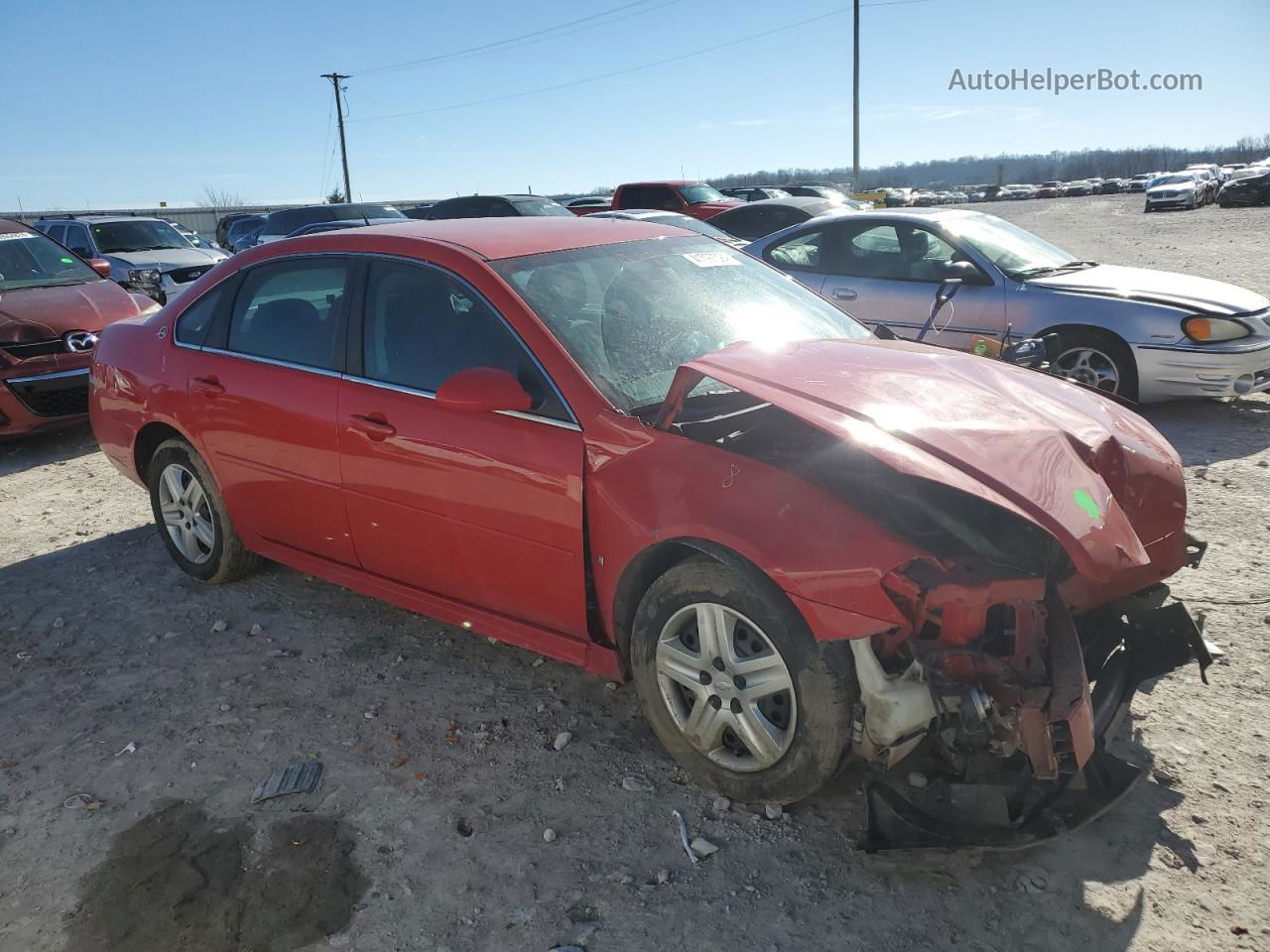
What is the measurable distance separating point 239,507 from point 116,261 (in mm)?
11537

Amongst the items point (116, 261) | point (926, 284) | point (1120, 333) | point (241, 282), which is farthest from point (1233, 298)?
point (116, 261)

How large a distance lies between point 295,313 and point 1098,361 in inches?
218

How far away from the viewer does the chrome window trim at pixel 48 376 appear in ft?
23.7

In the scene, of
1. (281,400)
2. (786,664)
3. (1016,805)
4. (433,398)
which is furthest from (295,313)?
(1016,805)

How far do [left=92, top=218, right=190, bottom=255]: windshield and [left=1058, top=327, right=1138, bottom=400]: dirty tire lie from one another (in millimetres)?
13326

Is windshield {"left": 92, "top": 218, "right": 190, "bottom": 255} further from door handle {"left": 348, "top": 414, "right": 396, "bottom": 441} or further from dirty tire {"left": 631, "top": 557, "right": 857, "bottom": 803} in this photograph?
dirty tire {"left": 631, "top": 557, "right": 857, "bottom": 803}

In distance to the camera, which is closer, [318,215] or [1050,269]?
[1050,269]

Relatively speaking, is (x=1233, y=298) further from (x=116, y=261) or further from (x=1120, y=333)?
(x=116, y=261)

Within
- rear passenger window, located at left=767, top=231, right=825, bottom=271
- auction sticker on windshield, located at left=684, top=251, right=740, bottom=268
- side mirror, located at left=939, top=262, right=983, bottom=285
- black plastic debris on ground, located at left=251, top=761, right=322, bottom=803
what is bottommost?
black plastic debris on ground, located at left=251, top=761, right=322, bottom=803

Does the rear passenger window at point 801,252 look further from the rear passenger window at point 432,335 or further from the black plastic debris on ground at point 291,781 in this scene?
the black plastic debris on ground at point 291,781

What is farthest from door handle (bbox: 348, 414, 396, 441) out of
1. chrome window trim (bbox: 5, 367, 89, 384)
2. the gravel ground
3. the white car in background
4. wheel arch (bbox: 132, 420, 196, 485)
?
the white car in background

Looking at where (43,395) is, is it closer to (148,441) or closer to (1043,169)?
(148,441)

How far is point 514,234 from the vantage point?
3820 millimetres

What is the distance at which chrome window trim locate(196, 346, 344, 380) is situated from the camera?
3.84 meters
